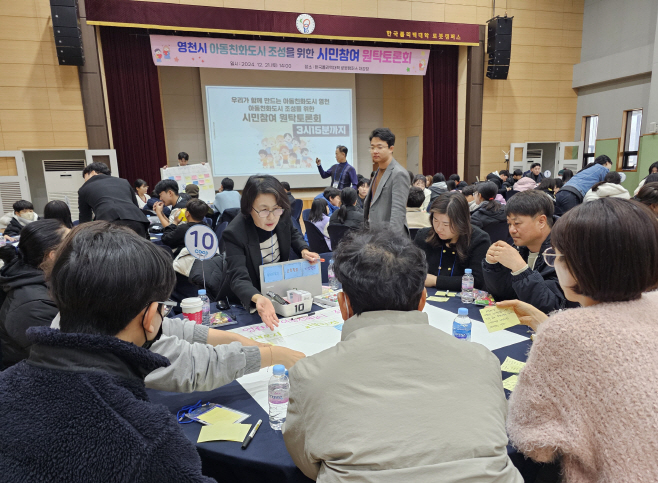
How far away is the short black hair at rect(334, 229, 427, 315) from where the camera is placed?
970 mm

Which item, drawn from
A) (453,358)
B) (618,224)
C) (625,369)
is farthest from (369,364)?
(618,224)

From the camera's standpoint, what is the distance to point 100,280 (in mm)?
757

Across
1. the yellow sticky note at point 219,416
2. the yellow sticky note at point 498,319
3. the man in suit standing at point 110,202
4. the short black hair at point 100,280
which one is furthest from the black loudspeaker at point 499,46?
the short black hair at point 100,280

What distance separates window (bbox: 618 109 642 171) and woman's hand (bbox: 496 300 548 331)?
8.58 metres

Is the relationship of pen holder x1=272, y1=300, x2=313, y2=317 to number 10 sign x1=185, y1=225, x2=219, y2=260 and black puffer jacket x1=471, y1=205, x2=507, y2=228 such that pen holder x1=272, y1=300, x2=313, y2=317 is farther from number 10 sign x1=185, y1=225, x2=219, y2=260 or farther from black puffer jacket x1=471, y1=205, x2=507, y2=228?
black puffer jacket x1=471, y1=205, x2=507, y2=228

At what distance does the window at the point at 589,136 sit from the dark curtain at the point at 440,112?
9.84 feet

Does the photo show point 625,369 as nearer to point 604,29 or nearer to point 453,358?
point 453,358

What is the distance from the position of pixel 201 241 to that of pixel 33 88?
6.78 metres

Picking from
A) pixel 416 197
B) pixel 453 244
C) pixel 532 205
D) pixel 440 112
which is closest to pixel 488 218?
pixel 416 197

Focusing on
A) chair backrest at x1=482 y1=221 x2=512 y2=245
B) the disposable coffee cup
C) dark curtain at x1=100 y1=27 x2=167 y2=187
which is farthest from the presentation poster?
the disposable coffee cup

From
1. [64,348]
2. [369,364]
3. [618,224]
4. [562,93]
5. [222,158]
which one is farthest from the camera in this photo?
[562,93]

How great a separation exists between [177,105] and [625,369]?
9.02 m

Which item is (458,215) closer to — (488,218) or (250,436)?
(488,218)

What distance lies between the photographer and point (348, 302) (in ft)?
3.43
